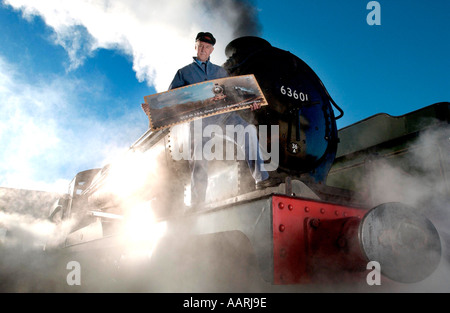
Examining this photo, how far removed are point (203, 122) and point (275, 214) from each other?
47.6 inches

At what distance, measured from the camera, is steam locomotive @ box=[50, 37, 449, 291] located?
1525mm

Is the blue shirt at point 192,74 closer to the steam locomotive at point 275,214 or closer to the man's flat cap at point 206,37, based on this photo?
the man's flat cap at point 206,37

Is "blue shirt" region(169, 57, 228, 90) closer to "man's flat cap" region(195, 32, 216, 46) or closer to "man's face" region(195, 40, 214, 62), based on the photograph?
"man's face" region(195, 40, 214, 62)

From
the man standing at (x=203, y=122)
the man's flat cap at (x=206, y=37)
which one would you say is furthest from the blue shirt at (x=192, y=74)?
the man's flat cap at (x=206, y=37)

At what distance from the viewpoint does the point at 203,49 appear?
273cm

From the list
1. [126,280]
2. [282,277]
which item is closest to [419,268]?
[282,277]

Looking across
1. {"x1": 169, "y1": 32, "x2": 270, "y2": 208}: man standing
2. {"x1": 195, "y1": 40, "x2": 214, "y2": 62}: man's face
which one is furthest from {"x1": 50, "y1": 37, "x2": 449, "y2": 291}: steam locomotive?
{"x1": 195, "y1": 40, "x2": 214, "y2": 62}: man's face

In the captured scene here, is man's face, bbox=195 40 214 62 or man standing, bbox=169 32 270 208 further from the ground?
man's face, bbox=195 40 214 62

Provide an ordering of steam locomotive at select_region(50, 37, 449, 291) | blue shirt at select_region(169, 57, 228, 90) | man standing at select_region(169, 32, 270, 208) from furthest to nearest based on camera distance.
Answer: blue shirt at select_region(169, 57, 228, 90) < man standing at select_region(169, 32, 270, 208) < steam locomotive at select_region(50, 37, 449, 291)

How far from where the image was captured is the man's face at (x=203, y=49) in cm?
272

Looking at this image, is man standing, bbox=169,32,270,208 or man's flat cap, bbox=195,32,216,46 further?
man's flat cap, bbox=195,32,216,46

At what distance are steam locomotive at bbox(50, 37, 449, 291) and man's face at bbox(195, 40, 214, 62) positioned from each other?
1.27 ft
